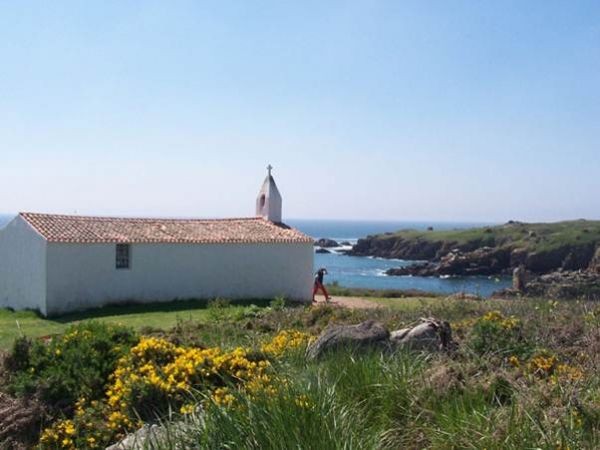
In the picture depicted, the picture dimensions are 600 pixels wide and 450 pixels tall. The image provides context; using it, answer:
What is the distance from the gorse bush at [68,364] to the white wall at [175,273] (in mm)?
13346

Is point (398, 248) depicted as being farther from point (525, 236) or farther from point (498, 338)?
point (498, 338)

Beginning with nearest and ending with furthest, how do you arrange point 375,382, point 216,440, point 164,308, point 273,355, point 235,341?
point 216,440, point 375,382, point 273,355, point 235,341, point 164,308

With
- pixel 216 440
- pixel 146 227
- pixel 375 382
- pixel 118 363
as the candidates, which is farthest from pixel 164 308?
pixel 216 440

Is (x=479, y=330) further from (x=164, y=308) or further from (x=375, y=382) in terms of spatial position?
(x=164, y=308)

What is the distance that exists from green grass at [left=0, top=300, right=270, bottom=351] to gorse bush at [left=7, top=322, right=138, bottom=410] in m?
6.77

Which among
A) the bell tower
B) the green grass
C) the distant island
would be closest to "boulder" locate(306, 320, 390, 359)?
the green grass

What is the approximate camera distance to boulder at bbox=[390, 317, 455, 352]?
28.6ft

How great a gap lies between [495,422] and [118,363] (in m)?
5.51

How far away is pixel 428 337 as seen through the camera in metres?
8.98

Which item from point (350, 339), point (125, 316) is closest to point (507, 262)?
point (125, 316)

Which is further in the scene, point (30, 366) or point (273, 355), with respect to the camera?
point (30, 366)

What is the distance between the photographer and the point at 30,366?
9.30 m

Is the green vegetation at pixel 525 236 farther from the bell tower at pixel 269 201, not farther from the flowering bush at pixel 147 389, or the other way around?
the flowering bush at pixel 147 389

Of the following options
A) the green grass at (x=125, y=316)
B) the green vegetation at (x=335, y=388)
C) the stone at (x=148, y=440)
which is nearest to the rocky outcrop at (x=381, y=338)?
the green vegetation at (x=335, y=388)
